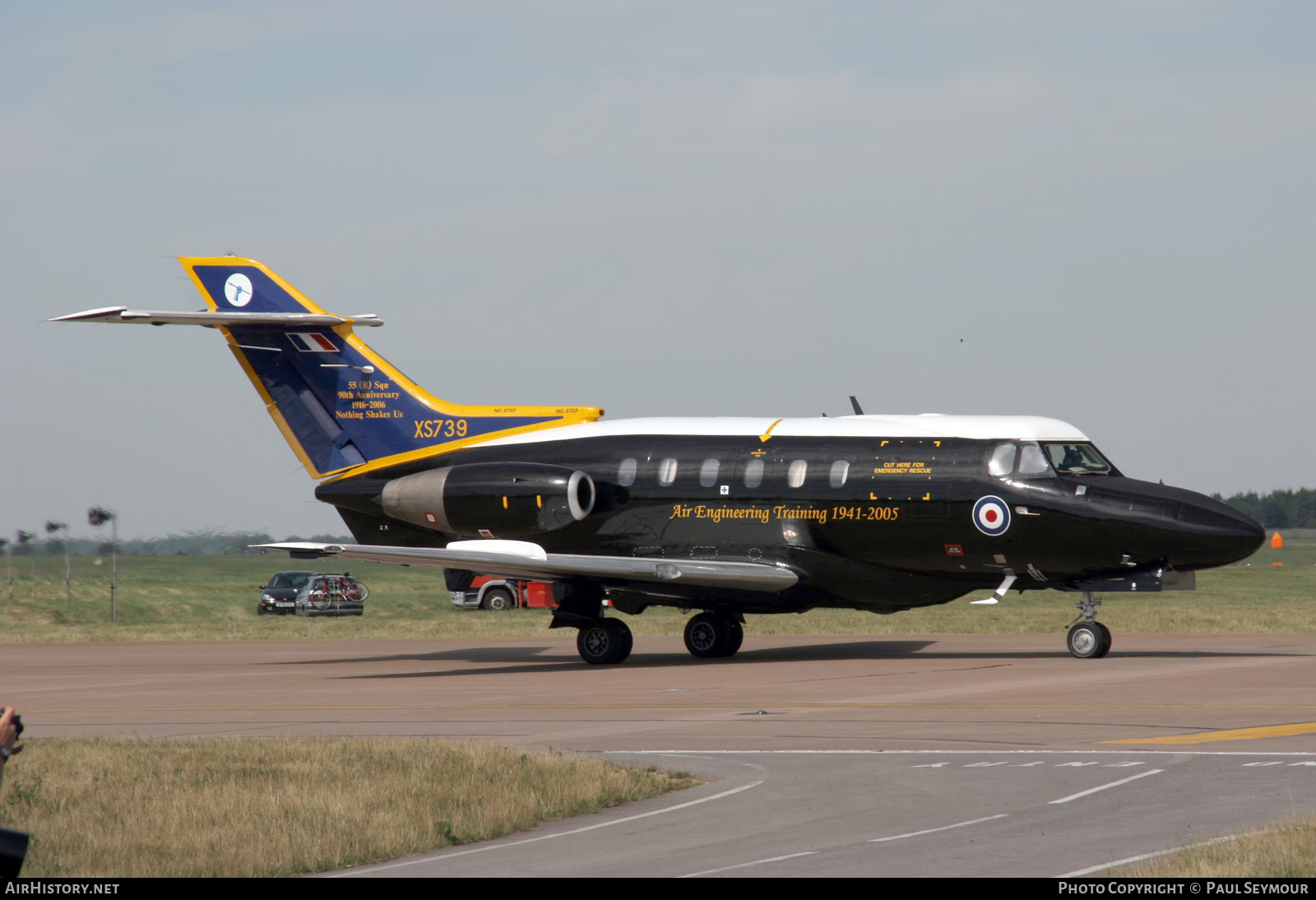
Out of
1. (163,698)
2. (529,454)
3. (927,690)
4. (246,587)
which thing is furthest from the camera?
(246,587)

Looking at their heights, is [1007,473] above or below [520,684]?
above

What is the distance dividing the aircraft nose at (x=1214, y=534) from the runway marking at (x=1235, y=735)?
8206 mm

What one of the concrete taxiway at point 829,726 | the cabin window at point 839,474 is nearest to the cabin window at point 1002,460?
the cabin window at point 839,474

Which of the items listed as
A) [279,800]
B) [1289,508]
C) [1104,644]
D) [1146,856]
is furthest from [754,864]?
[1289,508]

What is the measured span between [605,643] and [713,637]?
2275mm

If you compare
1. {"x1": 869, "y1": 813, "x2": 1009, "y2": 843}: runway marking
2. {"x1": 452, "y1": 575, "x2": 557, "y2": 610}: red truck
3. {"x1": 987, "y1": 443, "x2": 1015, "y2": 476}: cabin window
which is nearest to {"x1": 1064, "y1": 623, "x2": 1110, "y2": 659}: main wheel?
{"x1": 987, "y1": 443, "x2": 1015, "y2": 476}: cabin window

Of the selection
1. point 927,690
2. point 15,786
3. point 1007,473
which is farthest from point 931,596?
point 15,786

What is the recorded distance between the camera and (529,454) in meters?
30.8

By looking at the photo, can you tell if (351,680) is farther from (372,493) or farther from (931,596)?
(931,596)

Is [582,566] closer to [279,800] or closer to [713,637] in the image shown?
[713,637]

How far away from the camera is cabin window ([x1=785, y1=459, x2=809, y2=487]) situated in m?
28.2

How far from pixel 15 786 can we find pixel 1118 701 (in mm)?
13234

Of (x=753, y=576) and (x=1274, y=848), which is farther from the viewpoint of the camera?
(x=753, y=576)

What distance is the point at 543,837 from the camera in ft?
38.4
